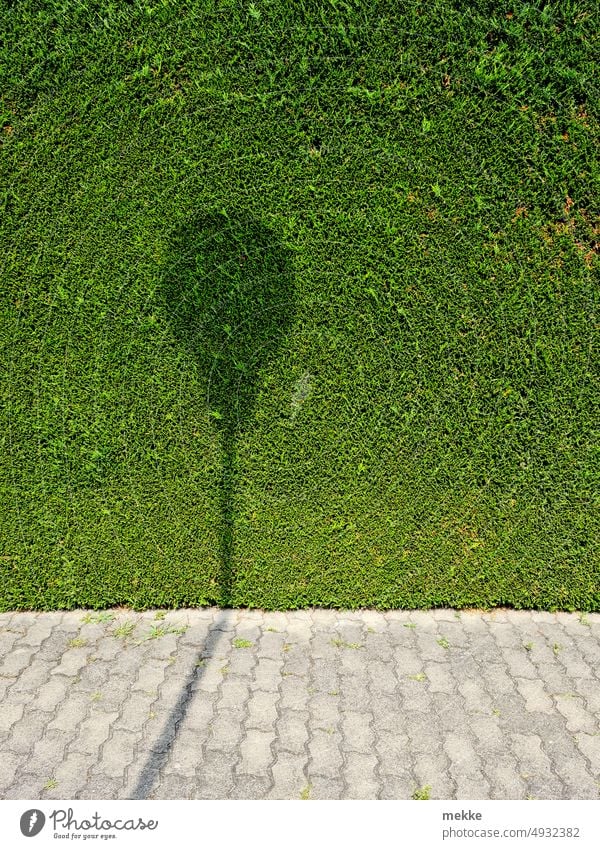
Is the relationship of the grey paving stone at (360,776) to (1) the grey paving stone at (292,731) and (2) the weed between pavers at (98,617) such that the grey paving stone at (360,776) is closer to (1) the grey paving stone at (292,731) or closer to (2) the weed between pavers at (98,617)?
(1) the grey paving stone at (292,731)

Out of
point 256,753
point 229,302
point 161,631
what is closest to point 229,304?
point 229,302

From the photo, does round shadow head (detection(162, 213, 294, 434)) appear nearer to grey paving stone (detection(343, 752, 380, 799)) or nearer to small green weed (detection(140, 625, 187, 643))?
small green weed (detection(140, 625, 187, 643))

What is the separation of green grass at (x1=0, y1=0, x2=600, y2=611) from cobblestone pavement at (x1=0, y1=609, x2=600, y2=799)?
0.25m

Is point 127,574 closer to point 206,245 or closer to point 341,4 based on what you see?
point 206,245

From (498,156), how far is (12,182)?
9.50 ft

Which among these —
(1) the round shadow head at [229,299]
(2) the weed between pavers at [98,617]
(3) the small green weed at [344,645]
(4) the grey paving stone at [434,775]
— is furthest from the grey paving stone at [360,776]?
(1) the round shadow head at [229,299]

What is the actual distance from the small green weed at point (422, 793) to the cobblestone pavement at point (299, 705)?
3 cm

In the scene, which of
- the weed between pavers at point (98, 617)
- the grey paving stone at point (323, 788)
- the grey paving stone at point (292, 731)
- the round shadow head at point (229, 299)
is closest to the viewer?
the grey paving stone at point (323, 788)

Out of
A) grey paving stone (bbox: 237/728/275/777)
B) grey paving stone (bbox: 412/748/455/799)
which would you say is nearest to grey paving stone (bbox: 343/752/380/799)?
grey paving stone (bbox: 412/748/455/799)

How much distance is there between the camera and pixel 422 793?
101 inches

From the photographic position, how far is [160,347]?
3.59 m

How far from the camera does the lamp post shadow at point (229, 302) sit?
350cm
